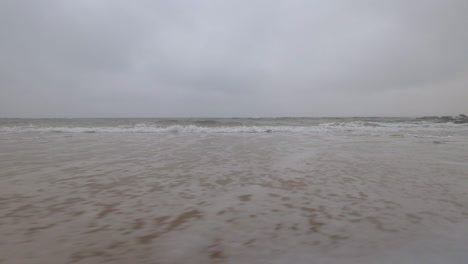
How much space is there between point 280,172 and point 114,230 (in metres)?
3.43

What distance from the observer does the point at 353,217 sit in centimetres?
275

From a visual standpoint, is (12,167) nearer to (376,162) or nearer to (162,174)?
(162,174)

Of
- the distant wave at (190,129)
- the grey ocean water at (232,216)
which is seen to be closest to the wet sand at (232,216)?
the grey ocean water at (232,216)

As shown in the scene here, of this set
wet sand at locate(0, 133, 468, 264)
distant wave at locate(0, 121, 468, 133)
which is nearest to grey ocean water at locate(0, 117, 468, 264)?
wet sand at locate(0, 133, 468, 264)

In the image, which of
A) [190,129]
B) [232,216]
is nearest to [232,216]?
[232,216]

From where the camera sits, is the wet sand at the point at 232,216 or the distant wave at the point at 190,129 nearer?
the wet sand at the point at 232,216

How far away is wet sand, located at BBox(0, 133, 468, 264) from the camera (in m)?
2.04

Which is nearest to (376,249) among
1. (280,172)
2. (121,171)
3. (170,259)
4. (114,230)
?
(170,259)

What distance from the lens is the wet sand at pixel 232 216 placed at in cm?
204

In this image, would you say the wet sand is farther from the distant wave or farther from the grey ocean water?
the distant wave

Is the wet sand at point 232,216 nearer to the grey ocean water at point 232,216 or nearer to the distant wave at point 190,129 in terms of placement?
the grey ocean water at point 232,216

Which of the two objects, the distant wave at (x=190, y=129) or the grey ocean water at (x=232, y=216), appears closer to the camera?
the grey ocean water at (x=232, y=216)

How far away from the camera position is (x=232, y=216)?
281 centimetres

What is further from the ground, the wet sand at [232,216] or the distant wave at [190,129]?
the distant wave at [190,129]
